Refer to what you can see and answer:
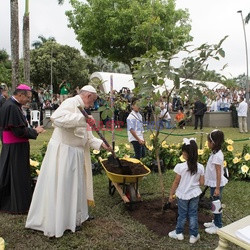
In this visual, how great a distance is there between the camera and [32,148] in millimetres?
11102

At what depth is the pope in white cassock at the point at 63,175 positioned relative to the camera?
14.3 feet

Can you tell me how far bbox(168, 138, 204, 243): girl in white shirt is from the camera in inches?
164

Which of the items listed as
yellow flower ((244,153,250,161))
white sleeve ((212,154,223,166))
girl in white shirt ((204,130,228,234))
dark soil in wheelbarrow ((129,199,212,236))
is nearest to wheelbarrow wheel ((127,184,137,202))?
dark soil in wheelbarrow ((129,199,212,236))

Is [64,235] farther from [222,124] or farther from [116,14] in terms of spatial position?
[116,14]

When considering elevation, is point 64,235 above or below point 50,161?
below

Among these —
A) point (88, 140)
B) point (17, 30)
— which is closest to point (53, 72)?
point (17, 30)

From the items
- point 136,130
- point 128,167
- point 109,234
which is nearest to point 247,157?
point 136,130

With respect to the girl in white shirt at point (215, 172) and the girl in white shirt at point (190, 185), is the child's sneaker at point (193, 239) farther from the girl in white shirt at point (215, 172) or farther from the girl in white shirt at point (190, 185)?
the girl in white shirt at point (215, 172)

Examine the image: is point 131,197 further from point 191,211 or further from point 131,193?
point 191,211

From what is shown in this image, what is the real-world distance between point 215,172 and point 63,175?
2.16 meters

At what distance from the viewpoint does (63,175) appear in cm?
439

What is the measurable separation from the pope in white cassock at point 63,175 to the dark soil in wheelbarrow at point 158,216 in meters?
1.04

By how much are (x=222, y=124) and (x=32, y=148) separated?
1311 centimetres

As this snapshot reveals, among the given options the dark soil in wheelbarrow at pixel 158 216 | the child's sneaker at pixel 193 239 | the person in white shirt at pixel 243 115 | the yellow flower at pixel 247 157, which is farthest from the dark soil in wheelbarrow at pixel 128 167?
the person in white shirt at pixel 243 115
